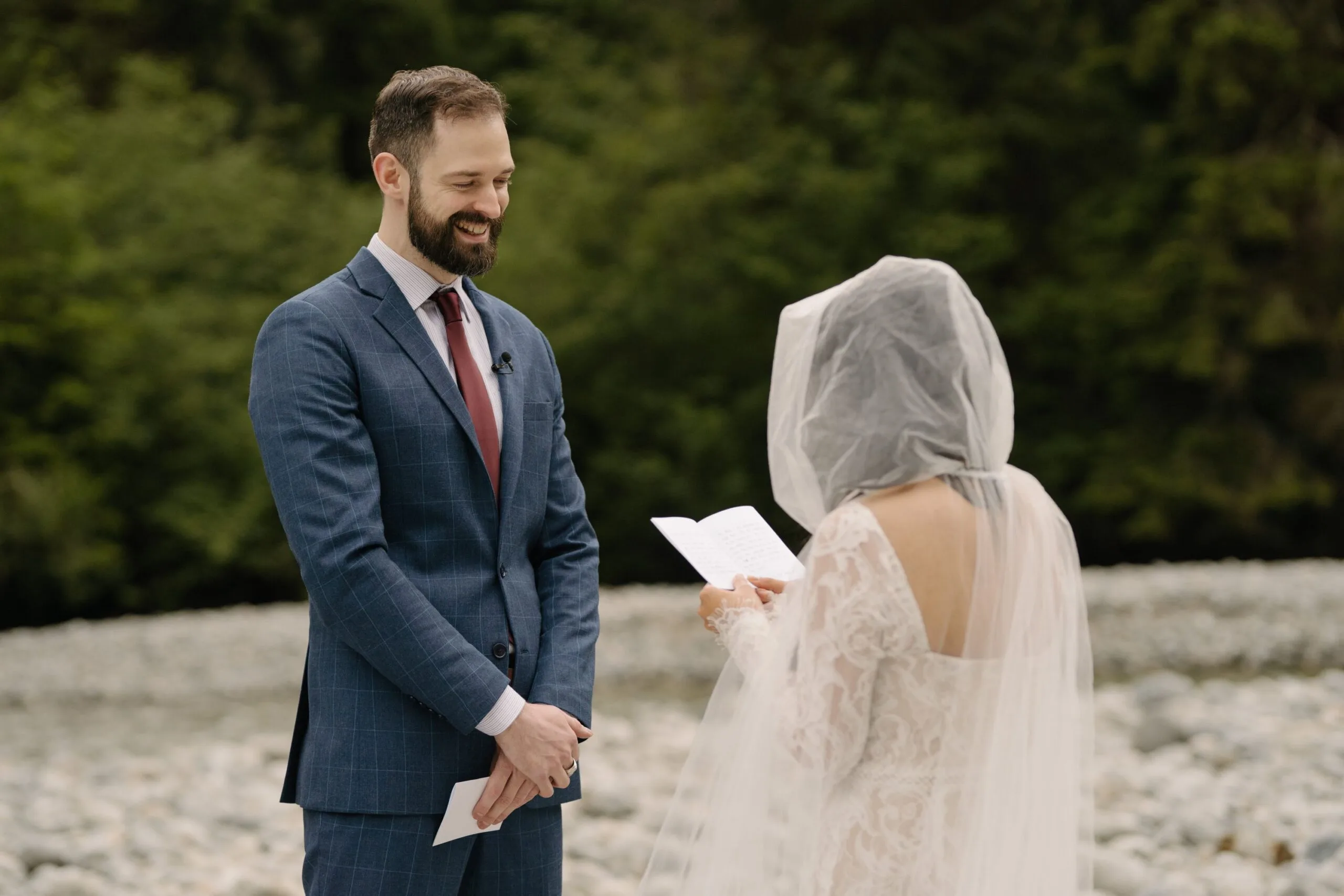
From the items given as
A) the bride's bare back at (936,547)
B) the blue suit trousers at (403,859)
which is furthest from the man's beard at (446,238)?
the blue suit trousers at (403,859)

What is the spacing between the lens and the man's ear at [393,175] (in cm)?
231

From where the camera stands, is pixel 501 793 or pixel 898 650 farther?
pixel 501 793

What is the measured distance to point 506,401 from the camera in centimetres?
239

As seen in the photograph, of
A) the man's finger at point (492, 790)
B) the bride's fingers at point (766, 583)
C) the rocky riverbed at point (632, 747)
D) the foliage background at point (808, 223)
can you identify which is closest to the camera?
the man's finger at point (492, 790)

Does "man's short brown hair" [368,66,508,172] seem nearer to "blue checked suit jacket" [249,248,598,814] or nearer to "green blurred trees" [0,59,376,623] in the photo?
"blue checked suit jacket" [249,248,598,814]

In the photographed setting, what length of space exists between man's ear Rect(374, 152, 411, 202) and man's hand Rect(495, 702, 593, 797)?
0.86 metres

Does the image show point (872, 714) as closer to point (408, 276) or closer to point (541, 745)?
point (541, 745)

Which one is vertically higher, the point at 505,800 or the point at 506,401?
the point at 506,401

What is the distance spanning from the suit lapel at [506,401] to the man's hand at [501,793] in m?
0.39

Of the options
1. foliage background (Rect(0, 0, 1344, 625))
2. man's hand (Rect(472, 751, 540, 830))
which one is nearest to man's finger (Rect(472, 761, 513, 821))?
man's hand (Rect(472, 751, 540, 830))

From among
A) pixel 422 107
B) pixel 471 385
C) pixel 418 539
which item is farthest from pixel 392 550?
pixel 422 107

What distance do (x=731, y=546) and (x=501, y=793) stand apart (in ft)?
1.88

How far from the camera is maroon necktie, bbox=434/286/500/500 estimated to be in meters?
2.35

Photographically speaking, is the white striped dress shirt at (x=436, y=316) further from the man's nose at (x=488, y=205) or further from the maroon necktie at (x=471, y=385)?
the man's nose at (x=488, y=205)
